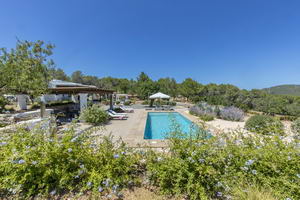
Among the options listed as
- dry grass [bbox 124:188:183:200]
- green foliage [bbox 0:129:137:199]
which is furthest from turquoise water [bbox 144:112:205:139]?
green foliage [bbox 0:129:137:199]

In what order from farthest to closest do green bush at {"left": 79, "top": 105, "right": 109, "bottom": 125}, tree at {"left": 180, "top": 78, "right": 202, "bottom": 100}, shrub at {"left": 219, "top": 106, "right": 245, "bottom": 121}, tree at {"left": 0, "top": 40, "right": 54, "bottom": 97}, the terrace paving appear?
tree at {"left": 180, "top": 78, "right": 202, "bottom": 100} < shrub at {"left": 219, "top": 106, "right": 245, "bottom": 121} < green bush at {"left": 79, "top": 105, "right": 109, "bottom": 125} < tree at {"left": 0, "top": 40, "right": 54, "bottom": 97} < the terrace paving

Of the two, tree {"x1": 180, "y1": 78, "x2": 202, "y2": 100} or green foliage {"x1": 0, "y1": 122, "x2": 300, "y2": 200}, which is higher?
tree {"x1": 180, "y1": 78, "x2": 202, "y2": 100}

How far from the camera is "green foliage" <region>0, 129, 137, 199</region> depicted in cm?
187

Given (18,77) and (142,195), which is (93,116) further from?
(142,195)

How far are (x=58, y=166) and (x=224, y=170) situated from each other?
301 centimetres

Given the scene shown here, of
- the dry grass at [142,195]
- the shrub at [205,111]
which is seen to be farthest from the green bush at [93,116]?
the shrub at [205,111]

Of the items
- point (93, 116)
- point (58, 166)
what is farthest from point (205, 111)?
point (58, 166)

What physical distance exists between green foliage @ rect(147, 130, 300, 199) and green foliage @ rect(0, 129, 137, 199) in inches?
29.1

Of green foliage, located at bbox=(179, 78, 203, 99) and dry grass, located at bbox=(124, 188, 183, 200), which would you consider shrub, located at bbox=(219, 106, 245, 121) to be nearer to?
dry grass, located at bbox=(124, 188, 183, 200)

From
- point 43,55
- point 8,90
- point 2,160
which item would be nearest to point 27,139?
point 2,160

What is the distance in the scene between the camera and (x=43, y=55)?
41.8 feet

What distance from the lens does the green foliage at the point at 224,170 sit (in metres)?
1.94

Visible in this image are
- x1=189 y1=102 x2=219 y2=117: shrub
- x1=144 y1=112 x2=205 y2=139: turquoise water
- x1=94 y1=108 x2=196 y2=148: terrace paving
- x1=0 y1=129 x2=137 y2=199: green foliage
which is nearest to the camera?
x1=0 y1=129 x2=137 y2=199: green foliage

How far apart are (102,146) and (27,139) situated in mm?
1389
